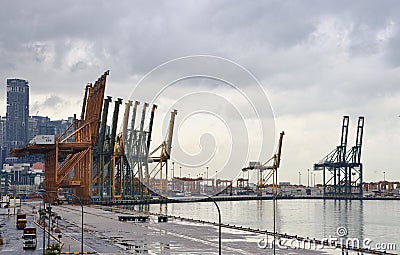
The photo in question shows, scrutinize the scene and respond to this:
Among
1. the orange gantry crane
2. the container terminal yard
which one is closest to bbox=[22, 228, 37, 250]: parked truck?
the container terminal yard

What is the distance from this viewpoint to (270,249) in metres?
62.4

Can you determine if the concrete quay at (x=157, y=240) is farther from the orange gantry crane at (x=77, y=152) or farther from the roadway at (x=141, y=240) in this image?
the orange gantry crane at (x=77, y=152)

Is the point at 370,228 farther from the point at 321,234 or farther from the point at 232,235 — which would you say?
the point at 232,235

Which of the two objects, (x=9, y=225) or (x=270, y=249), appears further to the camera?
(x=9, y=225)

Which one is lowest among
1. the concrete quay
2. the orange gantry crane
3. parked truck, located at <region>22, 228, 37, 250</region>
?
the concrete quay

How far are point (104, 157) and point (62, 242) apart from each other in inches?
4438

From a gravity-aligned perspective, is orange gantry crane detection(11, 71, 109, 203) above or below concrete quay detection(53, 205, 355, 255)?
above

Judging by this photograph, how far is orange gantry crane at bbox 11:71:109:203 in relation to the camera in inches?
5531

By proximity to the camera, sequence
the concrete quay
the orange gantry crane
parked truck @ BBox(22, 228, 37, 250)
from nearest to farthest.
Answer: parked truck @ BBox(22, 228, 37, 250) < the concrete quay < the orange gantry crane

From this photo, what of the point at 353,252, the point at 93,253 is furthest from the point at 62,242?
the point at 353,252

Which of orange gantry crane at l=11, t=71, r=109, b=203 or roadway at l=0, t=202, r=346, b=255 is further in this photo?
orange gantry crane at l=11, t=71, r=109, b=203

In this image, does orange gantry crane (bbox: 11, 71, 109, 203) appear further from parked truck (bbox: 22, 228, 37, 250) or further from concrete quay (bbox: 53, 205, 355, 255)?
parked truck (bbox: 22, 228, 37, 250)

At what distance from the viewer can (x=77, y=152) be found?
149 metres

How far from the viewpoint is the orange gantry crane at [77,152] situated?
461 ft
